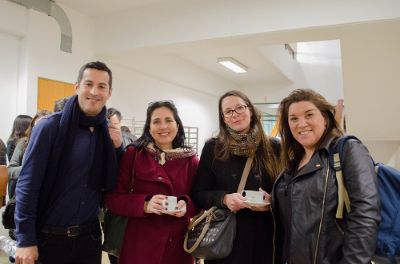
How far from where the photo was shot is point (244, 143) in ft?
5.82

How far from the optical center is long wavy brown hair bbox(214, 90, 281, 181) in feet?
5.75

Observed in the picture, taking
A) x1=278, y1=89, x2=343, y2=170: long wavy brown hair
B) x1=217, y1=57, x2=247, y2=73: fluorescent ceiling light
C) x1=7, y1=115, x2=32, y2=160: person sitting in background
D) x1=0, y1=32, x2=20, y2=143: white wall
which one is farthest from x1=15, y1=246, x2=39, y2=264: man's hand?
x1=217, y1=57, x2=247, y2=73: fluorescent ceiling light

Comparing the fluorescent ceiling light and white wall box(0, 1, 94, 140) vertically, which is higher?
the fluorescent ceiling light

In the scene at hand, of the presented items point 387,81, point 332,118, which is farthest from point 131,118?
point 332,118

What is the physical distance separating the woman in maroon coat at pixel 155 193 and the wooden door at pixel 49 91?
2503 millimetres

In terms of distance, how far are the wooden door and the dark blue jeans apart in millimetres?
2687

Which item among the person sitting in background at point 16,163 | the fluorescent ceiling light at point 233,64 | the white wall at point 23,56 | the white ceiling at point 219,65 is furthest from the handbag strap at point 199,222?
the fluorescent ceiling light at point 233,64

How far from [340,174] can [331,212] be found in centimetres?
15

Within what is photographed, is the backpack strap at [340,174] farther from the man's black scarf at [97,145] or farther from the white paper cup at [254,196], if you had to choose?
the man's black scarf at [97,145]

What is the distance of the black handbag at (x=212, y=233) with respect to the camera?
161 centimetres

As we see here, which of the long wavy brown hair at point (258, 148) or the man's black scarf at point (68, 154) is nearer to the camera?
the man's black scarf at point (68, 154)

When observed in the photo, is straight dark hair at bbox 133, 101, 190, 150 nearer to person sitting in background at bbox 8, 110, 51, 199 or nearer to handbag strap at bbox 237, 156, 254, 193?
handbag strap at bbox 237, 156, 254, 193

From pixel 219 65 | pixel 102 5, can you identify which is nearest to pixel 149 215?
pixel 102 5

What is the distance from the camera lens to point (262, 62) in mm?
6480
